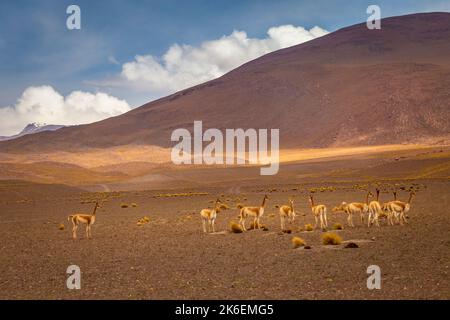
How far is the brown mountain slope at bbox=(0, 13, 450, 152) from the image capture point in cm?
12825

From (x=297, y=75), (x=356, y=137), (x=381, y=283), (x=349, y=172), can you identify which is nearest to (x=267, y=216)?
(x=381, y=283)

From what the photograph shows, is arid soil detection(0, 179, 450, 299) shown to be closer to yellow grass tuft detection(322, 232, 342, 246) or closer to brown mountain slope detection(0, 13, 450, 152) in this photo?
yellow grass tuft detection(322, 232, 342, 246)

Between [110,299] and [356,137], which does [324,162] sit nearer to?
[356,137]

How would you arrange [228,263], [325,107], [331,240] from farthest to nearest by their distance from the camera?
[325,107] → [331,240] → [228,263]

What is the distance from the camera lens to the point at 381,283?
1122cm

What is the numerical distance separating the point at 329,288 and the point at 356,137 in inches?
4815

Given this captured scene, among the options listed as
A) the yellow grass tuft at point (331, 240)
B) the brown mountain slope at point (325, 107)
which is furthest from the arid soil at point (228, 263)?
the brown mountain slope at point (325, 107)

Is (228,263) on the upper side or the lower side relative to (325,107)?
lower

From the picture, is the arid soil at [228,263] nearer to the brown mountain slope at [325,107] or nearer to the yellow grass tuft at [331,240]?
the yellow grass tuft at [331,240]

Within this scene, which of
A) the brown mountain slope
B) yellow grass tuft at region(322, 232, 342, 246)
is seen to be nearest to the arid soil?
yellow grass tuft at region(322, 232, 342, 246)

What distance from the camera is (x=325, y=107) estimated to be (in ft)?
505

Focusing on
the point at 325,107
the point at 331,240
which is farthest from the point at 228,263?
the point at 325,107

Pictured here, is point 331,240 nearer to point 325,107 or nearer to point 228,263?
point 228,263

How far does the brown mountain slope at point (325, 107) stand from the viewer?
128m
